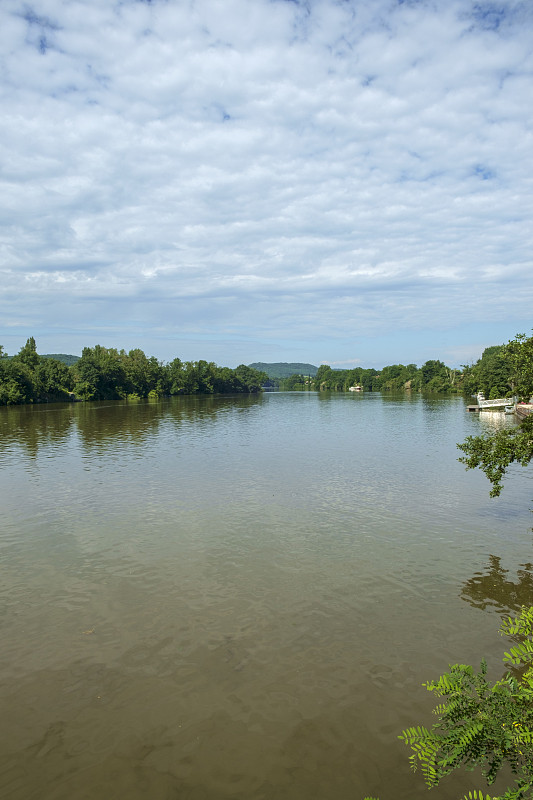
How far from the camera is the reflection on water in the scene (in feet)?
30.1

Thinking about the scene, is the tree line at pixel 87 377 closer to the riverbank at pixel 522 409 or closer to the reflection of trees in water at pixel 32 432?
the reflection of trees in water at pixel 32 432

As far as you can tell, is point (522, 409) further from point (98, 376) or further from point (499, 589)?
point (98, 376)

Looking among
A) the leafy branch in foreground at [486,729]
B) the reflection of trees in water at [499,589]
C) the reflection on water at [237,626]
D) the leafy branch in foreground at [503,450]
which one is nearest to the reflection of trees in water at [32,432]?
the reflection on water at [237,626]

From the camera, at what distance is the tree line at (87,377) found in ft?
382

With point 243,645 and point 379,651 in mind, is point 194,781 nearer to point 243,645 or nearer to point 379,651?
point 243,645

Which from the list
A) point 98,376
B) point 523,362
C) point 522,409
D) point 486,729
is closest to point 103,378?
point 98,376

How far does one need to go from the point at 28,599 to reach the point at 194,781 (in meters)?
9.41

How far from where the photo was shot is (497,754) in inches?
196

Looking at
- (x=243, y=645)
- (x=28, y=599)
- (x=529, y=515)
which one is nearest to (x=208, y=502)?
(x=28, y=599)

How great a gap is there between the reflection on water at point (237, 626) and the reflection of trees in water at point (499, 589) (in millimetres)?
91

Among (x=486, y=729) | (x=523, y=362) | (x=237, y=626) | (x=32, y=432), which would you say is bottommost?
(x=237, y=626)

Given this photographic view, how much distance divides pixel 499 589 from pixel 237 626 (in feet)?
29.5

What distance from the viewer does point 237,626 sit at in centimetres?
1395

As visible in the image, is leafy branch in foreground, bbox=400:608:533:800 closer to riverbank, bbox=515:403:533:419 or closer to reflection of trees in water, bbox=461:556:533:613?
reflection of trees in water, bbox=461:556:533:613
